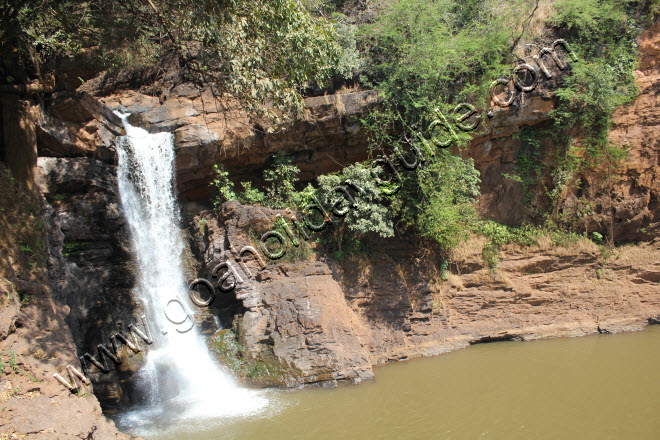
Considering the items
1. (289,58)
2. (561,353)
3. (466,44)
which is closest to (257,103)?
(289,58)

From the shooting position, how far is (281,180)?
12617 millimetres

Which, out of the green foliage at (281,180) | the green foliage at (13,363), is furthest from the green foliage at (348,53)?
the green foliage at (13,363)

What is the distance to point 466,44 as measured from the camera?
1274 centimetres

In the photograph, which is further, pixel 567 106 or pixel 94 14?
pixel 567 106

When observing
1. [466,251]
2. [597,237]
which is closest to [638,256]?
[597,237]

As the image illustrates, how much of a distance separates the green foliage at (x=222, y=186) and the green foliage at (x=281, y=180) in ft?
3.24

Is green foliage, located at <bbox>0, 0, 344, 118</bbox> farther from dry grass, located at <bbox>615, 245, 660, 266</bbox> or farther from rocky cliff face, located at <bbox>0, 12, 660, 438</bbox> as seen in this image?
dry grass, located at <bbox>615, 245, 660, 266</bbox>

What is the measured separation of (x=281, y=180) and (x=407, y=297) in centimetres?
461

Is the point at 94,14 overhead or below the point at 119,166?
overhead

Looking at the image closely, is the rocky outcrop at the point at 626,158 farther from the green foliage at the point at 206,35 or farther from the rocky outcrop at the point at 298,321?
the green foliage at the point at 206,35

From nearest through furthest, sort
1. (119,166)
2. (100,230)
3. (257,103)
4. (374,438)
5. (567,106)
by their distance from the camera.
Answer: (374,438)
(257,103)
(100,230)
(119,166)
(567,106)

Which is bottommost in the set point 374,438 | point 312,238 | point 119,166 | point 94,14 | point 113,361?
point 374,438

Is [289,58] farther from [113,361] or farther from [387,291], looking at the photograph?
[113,361]

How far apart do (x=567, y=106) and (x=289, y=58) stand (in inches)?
328
